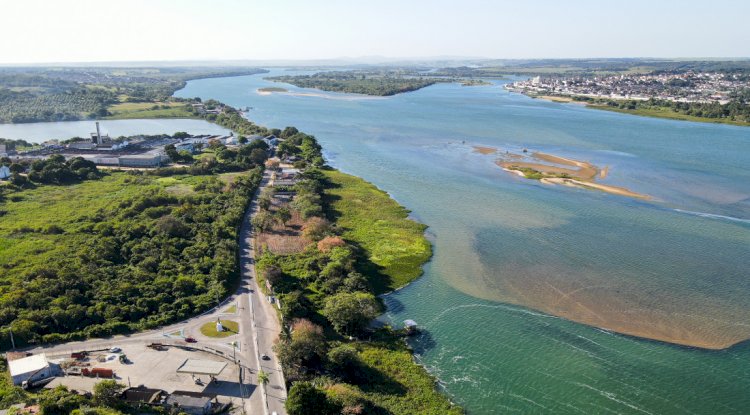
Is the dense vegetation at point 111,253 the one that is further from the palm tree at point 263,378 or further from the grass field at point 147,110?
the grass field at point 147,110

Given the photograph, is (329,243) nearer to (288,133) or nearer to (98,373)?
(98,373)

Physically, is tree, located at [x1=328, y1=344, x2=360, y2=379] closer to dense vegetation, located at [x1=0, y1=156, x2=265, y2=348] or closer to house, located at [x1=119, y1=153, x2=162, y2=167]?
dense vegetation, located at [x1=0, y1=156, x2=265, y2=348]

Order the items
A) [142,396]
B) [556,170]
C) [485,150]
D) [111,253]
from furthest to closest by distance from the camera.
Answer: [485,150] < [556,170] < [111,253] < [142,396]

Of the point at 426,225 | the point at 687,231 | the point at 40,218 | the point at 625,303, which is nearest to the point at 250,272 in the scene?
the point at 426,225

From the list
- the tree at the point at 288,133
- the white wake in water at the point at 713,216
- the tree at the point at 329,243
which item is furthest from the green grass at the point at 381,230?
the tree at the point at 288,133

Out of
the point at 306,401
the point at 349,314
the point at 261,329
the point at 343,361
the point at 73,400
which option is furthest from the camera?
the point at 349,314

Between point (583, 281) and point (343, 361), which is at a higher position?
point (343, 361)

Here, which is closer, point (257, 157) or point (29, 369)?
point (29, 369)

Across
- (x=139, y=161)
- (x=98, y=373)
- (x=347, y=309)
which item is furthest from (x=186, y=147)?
(x=98, y=373)

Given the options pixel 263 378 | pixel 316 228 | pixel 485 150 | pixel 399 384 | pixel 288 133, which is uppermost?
pixel 288 133
